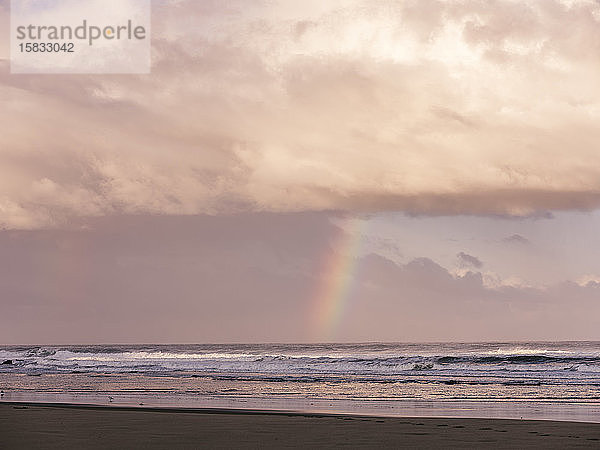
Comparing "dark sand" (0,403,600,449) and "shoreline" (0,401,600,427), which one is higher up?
"shoreline" (0,401,600,427)

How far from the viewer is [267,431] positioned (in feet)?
52.0

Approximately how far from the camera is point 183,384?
36000 mm

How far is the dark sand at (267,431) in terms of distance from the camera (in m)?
13.8

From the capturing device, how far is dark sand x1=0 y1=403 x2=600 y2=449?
541 inches

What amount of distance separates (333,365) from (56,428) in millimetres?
45912

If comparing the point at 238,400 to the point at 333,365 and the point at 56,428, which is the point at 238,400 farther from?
the point at 333,365

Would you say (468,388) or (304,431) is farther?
(468,388)

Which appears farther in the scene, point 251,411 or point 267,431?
point 251,411

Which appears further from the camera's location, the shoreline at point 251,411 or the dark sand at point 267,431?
the shoreline at point 251,411

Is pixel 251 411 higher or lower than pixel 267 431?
higher

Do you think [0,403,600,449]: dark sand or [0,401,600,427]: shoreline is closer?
[0,403,600,449]: dark sand

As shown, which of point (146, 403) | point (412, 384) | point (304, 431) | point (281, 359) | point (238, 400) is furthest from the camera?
point (281, 359)

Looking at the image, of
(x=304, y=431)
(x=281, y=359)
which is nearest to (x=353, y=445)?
(x=304, y=431)

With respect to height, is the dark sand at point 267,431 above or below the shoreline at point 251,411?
below
